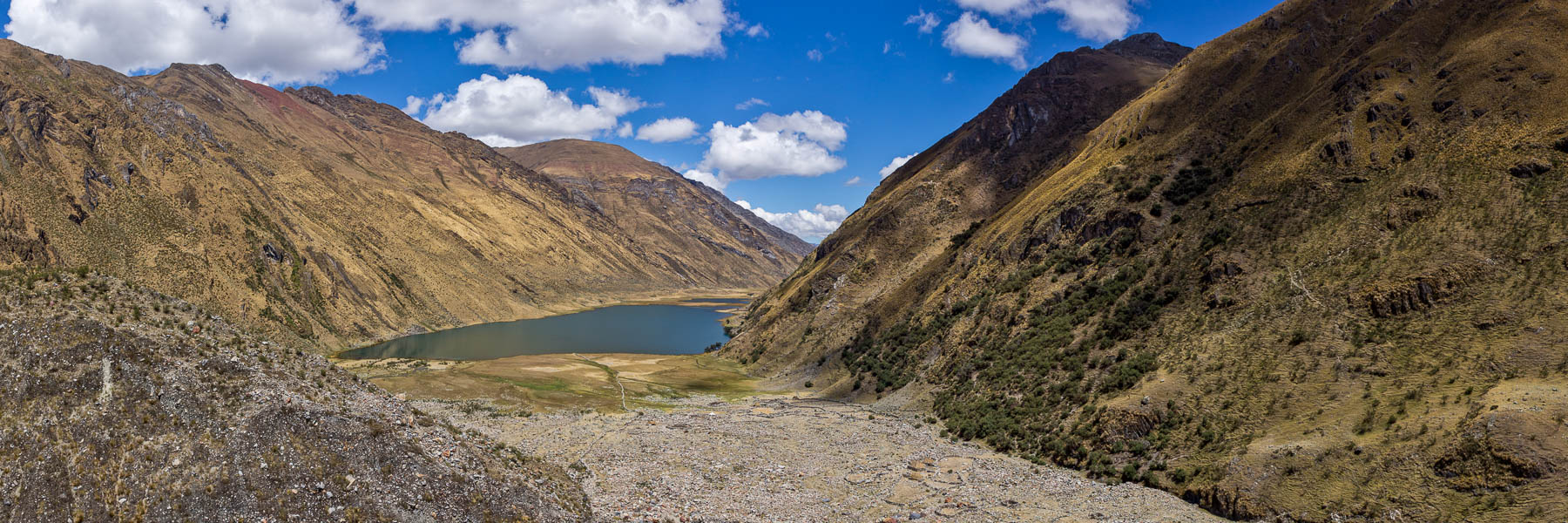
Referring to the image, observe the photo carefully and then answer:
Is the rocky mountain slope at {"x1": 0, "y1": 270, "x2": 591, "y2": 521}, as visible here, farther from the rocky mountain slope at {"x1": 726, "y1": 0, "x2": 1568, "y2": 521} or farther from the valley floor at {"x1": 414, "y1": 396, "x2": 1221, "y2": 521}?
the rocky mountain slope at {"x1": 726, "y1": 0, "x2": 1568, "y2": 521}

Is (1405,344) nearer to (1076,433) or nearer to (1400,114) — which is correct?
(1076,433)

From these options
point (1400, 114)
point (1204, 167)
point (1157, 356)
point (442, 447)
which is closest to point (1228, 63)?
point (1204, 167)

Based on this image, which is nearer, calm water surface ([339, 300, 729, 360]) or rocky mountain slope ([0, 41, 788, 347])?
rocky mountain slope ([0, 41, 788, 347])

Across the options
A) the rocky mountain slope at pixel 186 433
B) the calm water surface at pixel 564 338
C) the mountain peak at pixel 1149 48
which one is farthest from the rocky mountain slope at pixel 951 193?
the rocky mountain slope at pixel 186 433

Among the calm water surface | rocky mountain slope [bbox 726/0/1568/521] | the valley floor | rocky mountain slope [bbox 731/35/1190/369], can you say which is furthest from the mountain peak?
the valley floor

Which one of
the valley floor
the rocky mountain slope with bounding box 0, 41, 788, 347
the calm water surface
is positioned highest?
the rocky mountain slope with bounding box 0, 41, 788, 347

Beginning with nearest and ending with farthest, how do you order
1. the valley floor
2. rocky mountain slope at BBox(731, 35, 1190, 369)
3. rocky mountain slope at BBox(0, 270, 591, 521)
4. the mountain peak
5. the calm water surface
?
rocky mountain slope at BBox(0, 270, 591, 521), the valley floor, rocky mountain slope at BBox(731, 35, 1190, 369), the calm water surface, the mountain peak
